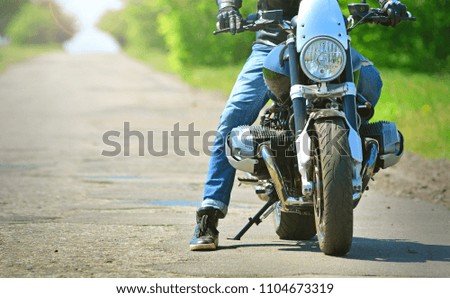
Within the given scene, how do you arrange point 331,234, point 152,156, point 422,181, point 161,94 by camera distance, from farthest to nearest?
point 161,94 → point 152,156 → point 422,181 → point 331,234

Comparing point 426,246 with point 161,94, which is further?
point 161,94

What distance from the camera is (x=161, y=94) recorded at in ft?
93.2

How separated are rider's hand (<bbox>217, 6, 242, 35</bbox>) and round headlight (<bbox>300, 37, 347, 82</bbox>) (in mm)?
576

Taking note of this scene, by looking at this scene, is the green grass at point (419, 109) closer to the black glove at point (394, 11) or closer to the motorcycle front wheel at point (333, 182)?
the black glove at point (394, 11)

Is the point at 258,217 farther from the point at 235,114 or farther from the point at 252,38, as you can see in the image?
the point at 252,38

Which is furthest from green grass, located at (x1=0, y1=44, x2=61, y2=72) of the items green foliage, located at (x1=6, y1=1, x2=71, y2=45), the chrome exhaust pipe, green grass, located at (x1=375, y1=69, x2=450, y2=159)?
the chrome exhaust pipe

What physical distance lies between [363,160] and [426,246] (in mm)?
932

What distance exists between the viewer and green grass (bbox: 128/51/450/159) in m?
12.8

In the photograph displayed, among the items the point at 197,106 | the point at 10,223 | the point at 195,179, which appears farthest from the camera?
the point at 197,106

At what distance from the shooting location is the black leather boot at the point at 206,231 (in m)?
6.48

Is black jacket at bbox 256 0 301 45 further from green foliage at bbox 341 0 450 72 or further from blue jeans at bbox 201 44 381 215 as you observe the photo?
green foliage at bbox 341 0 450 72

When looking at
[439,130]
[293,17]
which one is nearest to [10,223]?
[293,17]

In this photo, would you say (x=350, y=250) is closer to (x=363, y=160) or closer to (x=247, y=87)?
(x=363, y=160)
